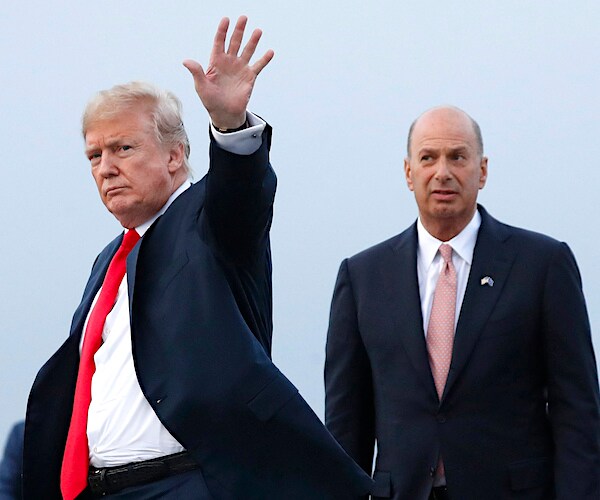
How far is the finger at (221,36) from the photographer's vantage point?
333 centimetres

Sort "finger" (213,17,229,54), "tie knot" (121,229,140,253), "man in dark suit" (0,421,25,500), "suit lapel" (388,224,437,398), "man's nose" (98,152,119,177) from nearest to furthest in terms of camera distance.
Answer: "finger" (213,17,229,54) → "man's nose" (98,152,119,177) → "tie knot" (121,229,140,253) → "man in dark suit" (0,421,25,500) → "suit lapel" (388,224,437,398)

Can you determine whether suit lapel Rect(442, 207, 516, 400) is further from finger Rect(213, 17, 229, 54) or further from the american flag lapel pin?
finger Rect(213, 17, 229, 54)

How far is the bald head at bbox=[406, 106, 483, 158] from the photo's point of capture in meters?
4.73

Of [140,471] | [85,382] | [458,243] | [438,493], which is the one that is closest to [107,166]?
[85,382]

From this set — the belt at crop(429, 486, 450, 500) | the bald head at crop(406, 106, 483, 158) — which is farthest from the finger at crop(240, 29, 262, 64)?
the belt at crop(429, 486, 450, 500)

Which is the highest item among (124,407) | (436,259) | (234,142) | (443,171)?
(443,171)

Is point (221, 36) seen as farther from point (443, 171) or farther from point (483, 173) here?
point (483, 173)

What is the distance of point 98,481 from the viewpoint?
3.57 meters

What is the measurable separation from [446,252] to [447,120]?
42 centimetres

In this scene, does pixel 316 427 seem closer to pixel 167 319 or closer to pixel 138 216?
pixel 167 319

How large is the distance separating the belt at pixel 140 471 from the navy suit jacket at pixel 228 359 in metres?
0.06

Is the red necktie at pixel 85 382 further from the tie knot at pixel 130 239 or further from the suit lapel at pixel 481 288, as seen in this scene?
the suit lapel at pixel 481 288

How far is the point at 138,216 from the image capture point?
379 centimetres

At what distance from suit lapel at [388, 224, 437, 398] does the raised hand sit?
1258 millimetres
